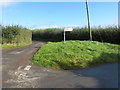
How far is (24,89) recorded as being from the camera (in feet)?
16.6

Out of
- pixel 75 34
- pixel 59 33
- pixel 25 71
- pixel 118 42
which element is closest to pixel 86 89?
pixel 25 71

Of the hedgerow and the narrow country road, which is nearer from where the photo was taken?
the narrow country road

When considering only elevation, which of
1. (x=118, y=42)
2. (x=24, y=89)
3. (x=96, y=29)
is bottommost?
(x=24, y=89)

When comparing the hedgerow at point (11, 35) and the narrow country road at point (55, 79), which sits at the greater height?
the hedgerow at point (11, 35)

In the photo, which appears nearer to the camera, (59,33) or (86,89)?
(86,89)

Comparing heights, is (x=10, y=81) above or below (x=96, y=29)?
below

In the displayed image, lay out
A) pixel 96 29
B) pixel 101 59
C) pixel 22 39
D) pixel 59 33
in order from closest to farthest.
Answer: pixel 101 59 → pixel 96 29 → pixel 22 39 → pixel 59 33

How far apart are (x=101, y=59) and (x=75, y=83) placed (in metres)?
4.21

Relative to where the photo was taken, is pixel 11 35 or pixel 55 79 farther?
pixel 11 35

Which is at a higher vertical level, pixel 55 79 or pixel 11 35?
pixel 11 35

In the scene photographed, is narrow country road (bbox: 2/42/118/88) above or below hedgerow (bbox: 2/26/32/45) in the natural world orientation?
below

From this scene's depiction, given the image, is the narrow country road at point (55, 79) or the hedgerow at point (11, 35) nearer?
the narrow country road at point (55, 79)

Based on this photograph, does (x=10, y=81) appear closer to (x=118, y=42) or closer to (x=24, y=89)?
(x=24, y=89)

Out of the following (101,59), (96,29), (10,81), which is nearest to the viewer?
(10,81)
